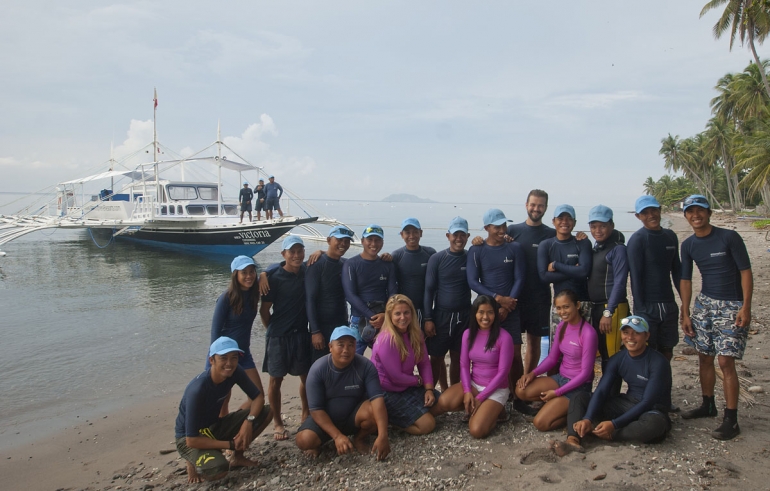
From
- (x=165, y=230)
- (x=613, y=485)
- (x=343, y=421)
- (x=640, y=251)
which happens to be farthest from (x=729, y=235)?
(x=165, y=230)

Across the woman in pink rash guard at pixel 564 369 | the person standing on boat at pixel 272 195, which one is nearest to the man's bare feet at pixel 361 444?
the woman in pink rash guard at pixel 564 369

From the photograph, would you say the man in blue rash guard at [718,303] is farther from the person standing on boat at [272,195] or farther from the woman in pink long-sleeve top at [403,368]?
the person standing on boat at [272,195]

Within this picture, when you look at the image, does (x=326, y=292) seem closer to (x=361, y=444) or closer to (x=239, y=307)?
(x=239, y=307)

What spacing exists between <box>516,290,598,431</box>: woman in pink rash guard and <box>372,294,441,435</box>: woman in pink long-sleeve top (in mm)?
889

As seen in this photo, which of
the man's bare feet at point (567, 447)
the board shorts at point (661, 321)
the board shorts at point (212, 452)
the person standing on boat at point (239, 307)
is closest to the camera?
the man's bare feet at point (567, 447)

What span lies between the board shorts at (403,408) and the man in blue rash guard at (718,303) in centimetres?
234

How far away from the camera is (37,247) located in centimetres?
3334

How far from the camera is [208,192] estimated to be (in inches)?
1115

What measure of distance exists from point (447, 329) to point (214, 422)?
233cm

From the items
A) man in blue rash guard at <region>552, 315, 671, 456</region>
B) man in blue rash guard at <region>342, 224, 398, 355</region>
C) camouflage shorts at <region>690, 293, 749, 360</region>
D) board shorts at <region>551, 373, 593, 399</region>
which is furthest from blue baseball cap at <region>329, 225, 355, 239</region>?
camouflage shorts at <region>690, 293, 749, 360</region>

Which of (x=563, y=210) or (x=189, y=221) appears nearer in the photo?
(x=563, y=210)

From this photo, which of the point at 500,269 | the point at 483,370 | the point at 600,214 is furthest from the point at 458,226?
the point at 483,370

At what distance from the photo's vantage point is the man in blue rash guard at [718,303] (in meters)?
3.98

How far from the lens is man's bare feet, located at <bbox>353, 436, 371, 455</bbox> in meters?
4.17
